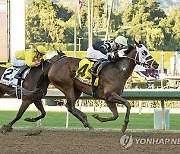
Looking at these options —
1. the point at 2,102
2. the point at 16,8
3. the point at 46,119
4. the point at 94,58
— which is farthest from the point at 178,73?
the point at 94,58

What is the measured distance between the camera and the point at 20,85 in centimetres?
1002

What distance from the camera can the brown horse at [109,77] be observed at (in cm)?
936

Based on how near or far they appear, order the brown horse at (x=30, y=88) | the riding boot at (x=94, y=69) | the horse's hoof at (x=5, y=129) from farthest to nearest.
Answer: the brown horse at (x=30, y=88), the horse's hoof at (x=5, y=129), the riding boot at (x=94, y=69)

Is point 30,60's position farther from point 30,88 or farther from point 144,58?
point 144,58

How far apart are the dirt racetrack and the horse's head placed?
1122 millimetres

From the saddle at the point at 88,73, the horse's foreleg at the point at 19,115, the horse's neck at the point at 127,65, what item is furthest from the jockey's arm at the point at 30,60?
the horse's neck at the point at 127,65

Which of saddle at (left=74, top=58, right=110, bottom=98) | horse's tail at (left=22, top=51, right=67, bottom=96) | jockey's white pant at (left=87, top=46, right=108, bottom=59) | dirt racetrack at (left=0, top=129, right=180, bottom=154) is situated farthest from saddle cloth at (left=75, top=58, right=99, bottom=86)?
dirt racetrack at (left=0, top=129, right=180, bottom=154)

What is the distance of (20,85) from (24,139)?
1.46 meters

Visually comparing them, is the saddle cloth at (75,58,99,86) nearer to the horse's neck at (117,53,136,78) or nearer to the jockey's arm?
the horse's neck at (117,53,136,78)

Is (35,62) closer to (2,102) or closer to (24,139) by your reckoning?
(24,139)

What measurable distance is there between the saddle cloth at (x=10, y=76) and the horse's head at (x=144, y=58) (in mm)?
1926

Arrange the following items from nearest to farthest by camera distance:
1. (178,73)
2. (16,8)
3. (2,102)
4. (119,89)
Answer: (119,89)
(2,102)
(16,8)
(178,73)

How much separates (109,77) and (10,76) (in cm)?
181

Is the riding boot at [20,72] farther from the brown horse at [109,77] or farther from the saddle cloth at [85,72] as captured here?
the saddle cloth at [85,72]
